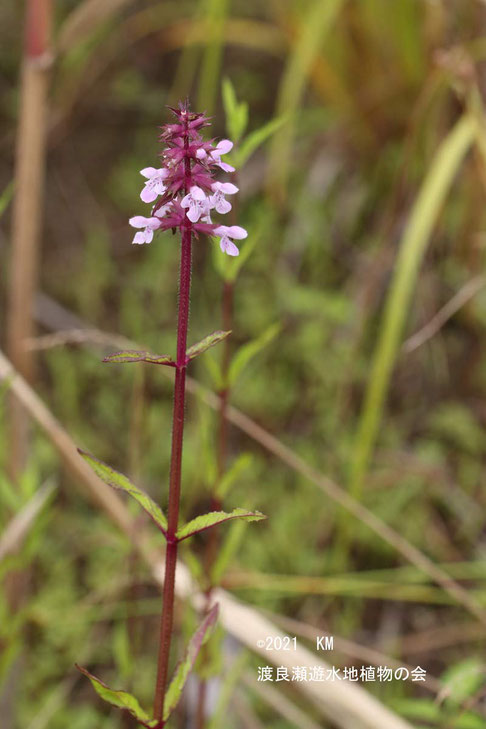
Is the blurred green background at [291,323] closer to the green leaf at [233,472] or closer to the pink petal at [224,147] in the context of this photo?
the green leaf at [233,472]

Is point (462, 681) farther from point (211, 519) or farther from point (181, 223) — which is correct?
point (181, 223)

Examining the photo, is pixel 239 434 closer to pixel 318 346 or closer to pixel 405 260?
pixel 318 346

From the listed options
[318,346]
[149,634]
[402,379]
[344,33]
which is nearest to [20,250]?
[149,634]

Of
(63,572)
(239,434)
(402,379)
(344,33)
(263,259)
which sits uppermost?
(344,33)

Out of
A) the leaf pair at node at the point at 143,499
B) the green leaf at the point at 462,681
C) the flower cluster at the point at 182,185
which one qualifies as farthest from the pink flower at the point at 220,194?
the green leaf at the point at 462,681

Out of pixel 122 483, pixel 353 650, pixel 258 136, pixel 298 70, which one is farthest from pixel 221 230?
pixel 298 70

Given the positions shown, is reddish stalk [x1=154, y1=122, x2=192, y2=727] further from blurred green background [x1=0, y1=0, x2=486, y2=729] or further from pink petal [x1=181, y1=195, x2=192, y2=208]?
blurred green background [x1=0, y1=0, x2=486, y2=729]
